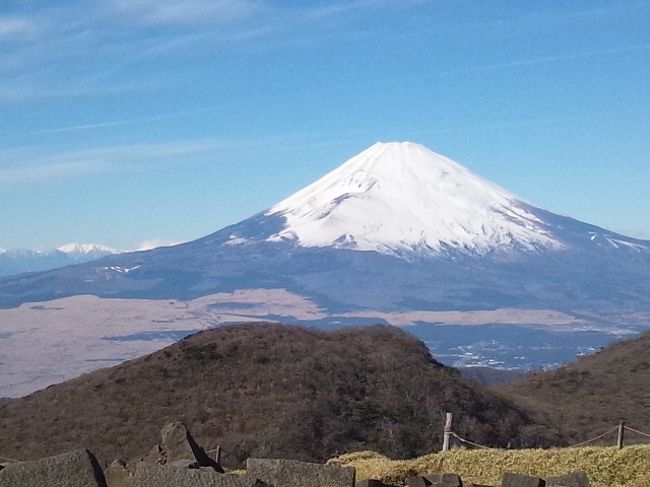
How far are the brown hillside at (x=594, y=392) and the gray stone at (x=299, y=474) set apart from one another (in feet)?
41.8

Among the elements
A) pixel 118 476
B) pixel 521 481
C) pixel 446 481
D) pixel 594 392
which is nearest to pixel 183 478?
pixel 118 476

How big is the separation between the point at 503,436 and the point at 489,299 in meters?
163

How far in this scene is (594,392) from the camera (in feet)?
93.7

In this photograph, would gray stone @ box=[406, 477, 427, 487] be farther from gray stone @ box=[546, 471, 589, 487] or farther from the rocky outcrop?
the rocky outcrop

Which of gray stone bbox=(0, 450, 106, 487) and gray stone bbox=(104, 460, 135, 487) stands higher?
gray stone bbox=(0, 450, 106, 487)

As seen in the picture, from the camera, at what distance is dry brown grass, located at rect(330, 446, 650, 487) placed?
11.4m

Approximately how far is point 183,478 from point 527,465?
5706mm

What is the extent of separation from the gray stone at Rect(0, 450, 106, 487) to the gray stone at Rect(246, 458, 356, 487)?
1.52 meters

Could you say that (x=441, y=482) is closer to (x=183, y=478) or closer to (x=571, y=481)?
(x=571, y=481)

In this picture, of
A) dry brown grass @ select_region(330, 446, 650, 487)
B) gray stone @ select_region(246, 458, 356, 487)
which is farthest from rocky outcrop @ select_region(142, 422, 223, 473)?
gray stone @ select_region(246, 458, 356, 487)

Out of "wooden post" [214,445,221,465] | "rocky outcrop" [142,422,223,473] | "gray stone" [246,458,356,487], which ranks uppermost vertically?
"gray stone" [246,458,356,487]

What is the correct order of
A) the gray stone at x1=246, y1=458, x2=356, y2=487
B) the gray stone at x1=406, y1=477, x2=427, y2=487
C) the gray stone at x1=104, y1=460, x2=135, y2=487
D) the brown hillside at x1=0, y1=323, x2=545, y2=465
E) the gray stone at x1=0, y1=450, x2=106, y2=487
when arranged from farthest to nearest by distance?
the brown hillside at x1=0, y1=323, x2=545, y2=465 → the gray stone at x1=104, y1=460, x2=135, y2=487 → the gray stone at x1=406, y1=477, x2=427, y2=487 → the gray stone at x1=246, y1=458, x2=356, y2=487 → the gray stone at x1=0, y1=450, x2=106, y2=487

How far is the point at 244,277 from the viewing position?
19988 cm

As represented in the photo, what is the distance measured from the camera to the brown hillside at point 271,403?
2152cm
